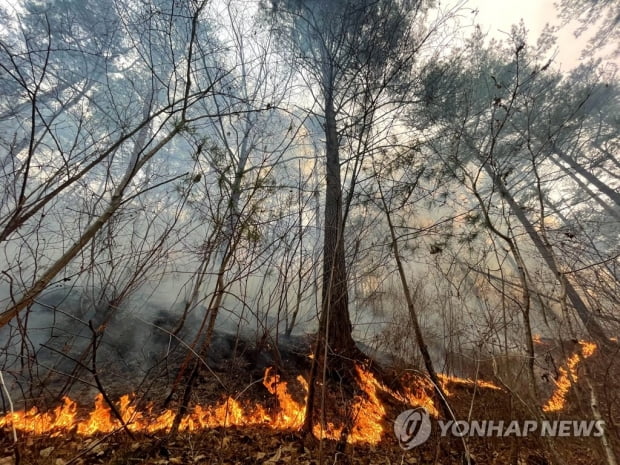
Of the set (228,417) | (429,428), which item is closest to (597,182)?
(429,428)

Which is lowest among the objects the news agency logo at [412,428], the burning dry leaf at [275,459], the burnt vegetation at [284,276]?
the burning dry leaf at [275,459]

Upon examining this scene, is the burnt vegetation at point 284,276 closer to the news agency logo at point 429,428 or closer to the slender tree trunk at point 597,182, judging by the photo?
the news agency logo at point 429,428

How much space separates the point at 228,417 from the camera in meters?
3.02

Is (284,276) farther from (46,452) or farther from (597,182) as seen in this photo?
(597,182)

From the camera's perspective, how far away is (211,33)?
552 cm

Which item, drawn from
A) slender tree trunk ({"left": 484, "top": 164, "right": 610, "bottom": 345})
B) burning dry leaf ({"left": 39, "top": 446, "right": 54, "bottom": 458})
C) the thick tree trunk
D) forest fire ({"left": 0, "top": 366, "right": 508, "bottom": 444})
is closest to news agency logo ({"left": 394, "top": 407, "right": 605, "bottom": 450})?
forest fire ({"left": 0, "top": 366, "right": 508, "bottom": 444})

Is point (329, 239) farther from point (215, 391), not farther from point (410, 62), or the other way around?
point (410, 62)

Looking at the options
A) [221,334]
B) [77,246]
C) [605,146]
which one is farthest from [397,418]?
[605,146]

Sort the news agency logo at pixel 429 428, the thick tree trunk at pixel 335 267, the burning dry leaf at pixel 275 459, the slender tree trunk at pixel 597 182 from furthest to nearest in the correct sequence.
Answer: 1. the slender tree trunk at pixel 597 182
2. the thick tree trunk at pixel 335 267
3. the news agency logo at pixel 429 428
4. the burning dry leaf at pixel 275 459

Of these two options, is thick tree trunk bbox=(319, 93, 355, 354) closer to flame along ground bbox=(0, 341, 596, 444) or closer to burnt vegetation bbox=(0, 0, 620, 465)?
burnt vegetation bbox=(0, 0, 620, 465)

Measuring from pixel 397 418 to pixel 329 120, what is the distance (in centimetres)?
543

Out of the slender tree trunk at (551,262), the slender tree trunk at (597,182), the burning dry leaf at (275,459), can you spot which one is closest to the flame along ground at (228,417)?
the burning dry leaf at (275,459)

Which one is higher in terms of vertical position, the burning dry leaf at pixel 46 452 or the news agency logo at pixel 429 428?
the news agency logo at pixel 429 428

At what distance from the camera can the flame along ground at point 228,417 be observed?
2592 mm
